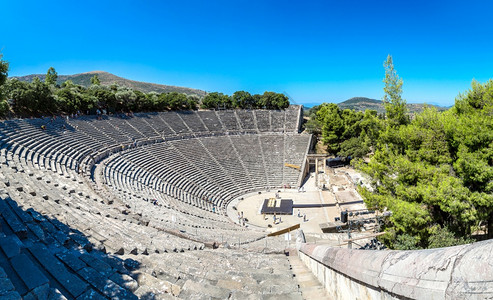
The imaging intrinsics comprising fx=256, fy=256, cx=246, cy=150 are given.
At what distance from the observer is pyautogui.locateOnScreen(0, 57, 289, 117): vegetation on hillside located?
23956 mm

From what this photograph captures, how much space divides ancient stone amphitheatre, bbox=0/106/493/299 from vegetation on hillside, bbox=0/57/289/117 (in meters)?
3.41

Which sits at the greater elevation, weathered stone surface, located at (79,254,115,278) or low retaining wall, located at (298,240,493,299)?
low retaining wall, located at (298,240,493,299)

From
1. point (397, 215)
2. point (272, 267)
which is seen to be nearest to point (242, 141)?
point (397, 215)

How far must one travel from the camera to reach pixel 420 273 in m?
2.23

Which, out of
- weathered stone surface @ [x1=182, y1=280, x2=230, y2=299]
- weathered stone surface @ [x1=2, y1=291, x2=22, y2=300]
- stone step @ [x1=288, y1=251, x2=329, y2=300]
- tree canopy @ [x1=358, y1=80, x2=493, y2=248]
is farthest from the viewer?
tree canopy @ [x1=358, y1=80, x2=493, y2=248]

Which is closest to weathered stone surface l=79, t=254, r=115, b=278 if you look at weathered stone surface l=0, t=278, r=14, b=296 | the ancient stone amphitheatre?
the ancient stone amphitheatre

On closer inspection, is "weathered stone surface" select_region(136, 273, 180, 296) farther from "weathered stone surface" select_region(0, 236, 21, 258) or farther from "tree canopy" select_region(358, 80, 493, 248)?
"tree canopy" select_region(358, 80, 493, 248)

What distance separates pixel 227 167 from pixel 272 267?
23734 mm

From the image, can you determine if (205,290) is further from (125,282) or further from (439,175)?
(439,175)

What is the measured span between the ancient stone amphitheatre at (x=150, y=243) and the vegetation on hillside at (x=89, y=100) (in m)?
3.41

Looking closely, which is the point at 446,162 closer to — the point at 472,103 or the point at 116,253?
the point at 472,103

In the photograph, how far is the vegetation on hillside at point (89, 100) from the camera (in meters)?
24.0

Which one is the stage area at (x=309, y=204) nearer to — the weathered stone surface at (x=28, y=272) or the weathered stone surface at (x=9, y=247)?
the weathered stone surface at (x=9, y=247)

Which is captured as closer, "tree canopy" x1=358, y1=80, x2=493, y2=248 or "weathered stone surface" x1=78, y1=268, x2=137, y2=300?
"weathered stone surface" x1=78, y1=268, x2=137, y2=300
